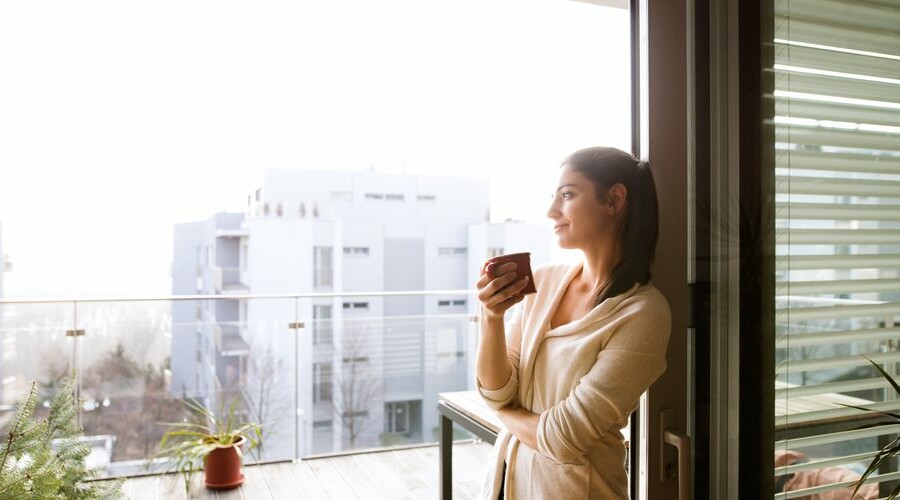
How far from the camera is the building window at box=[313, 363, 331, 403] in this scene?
4.60 meters

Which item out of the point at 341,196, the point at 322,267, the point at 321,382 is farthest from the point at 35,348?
the point at 341,196

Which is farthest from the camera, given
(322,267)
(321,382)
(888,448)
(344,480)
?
(322,267)

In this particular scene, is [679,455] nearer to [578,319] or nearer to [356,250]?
[578,319]

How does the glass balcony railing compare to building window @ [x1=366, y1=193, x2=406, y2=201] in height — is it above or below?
below

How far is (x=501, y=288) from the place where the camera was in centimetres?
119

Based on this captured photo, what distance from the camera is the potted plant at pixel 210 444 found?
11.3 feet

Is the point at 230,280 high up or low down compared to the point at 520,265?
down

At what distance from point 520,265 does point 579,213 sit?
148 millimetres

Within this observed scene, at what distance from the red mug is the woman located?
1 centimetres

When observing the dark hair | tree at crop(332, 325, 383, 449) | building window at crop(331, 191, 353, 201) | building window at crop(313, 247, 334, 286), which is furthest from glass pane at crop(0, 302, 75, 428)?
building window at crop(331, 191, 353, 201)

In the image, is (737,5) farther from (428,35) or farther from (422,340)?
(428,35)

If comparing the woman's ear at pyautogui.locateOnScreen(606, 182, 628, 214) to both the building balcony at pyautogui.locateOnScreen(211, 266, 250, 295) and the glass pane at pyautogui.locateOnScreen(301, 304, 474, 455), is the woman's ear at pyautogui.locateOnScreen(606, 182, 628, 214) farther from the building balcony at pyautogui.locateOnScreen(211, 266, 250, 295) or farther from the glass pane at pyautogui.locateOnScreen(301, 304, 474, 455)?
the building balcony at pyautogui.locateOnScreen(211, 266, 250, 295)

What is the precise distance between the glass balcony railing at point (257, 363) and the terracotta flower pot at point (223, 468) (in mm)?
363

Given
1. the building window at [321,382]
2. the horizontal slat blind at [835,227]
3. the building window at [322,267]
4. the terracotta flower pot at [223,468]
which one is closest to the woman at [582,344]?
the horizontal slat blind at [835,227]
